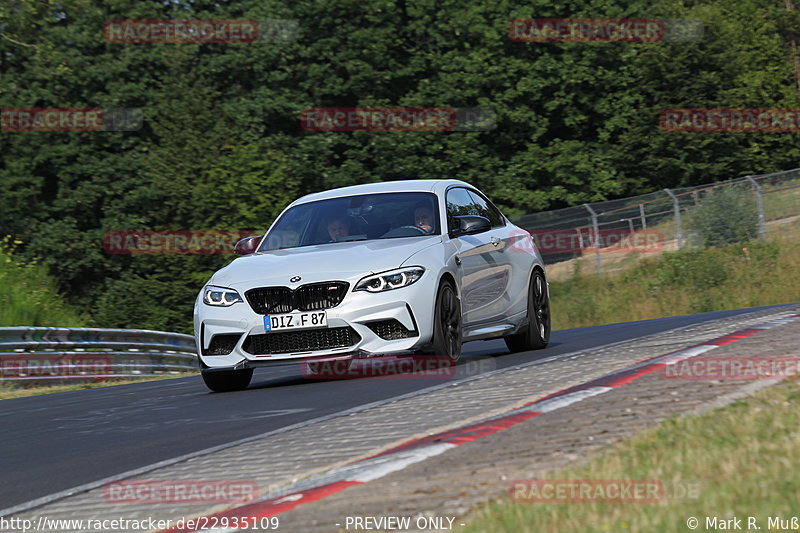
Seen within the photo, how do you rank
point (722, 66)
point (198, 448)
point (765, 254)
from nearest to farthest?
point (198, 448), point (765, 254), point (722, 66)

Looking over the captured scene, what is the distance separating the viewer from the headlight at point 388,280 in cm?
1020

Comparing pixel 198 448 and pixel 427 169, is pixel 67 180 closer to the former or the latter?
pixel 427 169

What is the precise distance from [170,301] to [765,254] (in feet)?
77.4

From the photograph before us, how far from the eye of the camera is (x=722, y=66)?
57.2 metres

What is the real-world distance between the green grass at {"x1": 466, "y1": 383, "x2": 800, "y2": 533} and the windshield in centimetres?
595

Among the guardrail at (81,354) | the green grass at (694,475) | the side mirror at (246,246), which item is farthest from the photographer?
the guardrail at (81,354)

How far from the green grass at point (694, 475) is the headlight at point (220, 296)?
5.54 meters

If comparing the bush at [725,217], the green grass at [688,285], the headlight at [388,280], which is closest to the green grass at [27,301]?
the headlight at [388,280]

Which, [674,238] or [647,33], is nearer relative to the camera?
[674,238]

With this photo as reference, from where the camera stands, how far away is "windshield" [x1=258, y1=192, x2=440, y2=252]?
1138cm

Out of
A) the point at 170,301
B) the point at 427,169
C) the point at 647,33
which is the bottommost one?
the point at 170,301

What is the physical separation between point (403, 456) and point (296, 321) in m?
4.88

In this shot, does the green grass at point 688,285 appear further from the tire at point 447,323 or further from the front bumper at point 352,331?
the front bumper at point 352,331

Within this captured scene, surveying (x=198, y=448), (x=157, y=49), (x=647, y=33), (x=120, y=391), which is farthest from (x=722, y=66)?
(x=198, y=448)
